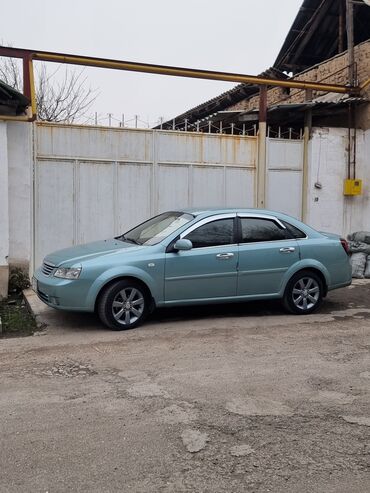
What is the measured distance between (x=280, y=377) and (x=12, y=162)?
618cm

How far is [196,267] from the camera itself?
23.0 ft

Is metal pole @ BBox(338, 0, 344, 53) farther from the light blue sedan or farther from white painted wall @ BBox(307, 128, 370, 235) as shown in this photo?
the light blue sedan

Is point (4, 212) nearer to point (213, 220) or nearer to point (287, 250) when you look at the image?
point (213, 220)

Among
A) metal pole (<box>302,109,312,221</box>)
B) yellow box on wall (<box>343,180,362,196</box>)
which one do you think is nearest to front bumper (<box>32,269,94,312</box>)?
metal pole (<box>302,109,312,221</box>)

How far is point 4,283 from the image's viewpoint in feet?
28.2

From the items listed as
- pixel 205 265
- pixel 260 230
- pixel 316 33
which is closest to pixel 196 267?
pixel 205 265

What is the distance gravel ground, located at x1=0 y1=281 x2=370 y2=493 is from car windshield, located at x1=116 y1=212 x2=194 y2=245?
1.21 m

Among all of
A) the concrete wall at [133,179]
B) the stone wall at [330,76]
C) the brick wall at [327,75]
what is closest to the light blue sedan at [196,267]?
the concrete wall at [133,179]

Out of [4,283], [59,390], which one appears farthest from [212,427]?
[4,283]

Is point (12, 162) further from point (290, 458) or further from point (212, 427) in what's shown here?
point (290, 458)

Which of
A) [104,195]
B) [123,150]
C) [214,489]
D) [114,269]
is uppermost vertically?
[123,150]

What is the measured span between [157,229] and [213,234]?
0.82 m

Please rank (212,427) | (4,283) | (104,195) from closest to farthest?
(212,427) < (4,283) < (104,195)

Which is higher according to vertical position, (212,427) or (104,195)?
(104,195)
